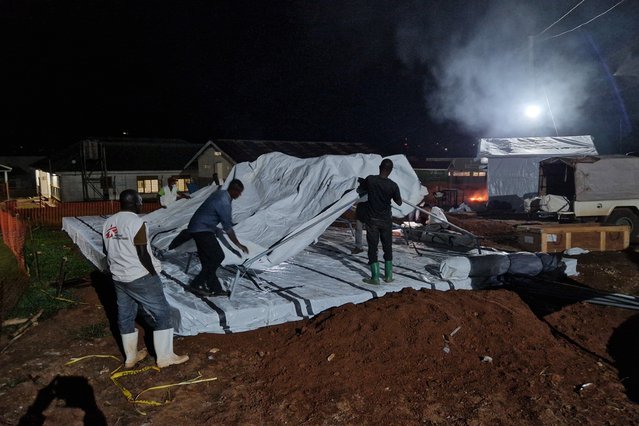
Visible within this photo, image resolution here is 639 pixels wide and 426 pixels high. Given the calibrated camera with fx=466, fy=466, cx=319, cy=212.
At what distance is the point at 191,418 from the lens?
12.9 feet

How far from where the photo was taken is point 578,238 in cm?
1077

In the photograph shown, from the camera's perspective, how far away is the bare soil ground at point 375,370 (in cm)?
394

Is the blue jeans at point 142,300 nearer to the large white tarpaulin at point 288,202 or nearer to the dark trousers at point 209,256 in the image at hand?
the dark trousers at point 209,256

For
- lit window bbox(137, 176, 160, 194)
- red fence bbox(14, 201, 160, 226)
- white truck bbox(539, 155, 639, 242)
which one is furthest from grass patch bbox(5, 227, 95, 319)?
lit window bbox(137, 176, 160, 194)

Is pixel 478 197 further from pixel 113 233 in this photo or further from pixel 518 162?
pixel 113 233

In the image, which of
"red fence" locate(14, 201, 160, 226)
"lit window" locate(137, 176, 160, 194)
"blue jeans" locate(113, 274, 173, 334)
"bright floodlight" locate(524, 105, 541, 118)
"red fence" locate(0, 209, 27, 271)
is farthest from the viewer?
"lit window" locate(137, 176, 160, 194)

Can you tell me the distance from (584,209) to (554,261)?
789cm

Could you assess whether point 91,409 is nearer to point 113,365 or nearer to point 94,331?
point 113,365

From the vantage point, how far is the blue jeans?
4773 mm

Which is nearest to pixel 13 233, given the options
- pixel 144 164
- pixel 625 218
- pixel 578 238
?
pixel 578 238

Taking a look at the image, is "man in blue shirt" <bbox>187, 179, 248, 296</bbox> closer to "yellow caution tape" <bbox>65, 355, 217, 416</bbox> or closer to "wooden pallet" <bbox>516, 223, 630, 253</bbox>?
"yellow caution tape" <bbox>65, 355, 217, 416</bbox>

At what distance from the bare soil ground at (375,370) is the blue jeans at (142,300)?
0.48 m

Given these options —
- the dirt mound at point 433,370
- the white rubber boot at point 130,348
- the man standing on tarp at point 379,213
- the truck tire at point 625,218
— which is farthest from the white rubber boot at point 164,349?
the truck tire at point 625,218

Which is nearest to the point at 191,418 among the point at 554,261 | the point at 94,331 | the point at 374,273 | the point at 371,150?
the point at 94,331
